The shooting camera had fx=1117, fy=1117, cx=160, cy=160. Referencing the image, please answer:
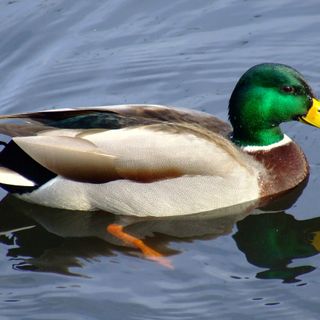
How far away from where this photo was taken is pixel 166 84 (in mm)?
11023

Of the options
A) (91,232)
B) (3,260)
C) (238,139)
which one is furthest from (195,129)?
(3,260)

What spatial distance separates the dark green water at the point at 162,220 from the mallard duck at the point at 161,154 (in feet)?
0.62

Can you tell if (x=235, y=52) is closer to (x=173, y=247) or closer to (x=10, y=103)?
(x=10, y=103)

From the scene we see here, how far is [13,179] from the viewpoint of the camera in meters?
8.95

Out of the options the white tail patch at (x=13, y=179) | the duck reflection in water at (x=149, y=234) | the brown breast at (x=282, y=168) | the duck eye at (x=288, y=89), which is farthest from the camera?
the brown breast at (x=282, y=168)

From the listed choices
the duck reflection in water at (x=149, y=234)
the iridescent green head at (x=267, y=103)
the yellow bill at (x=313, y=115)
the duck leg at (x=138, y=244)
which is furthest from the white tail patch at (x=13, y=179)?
the yellow bill at (x=313, y=115)

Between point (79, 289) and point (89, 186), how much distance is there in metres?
1.23

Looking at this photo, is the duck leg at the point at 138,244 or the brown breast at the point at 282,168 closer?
the duck leg at the point at 138,244

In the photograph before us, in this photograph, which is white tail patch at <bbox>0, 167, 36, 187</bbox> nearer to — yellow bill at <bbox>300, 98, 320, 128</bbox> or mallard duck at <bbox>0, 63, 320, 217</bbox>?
mallard duck at <bbox>0, 63, 320, 217</bbox>

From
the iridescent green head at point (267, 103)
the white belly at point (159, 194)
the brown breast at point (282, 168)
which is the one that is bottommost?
the brown breast at point (282, 168)

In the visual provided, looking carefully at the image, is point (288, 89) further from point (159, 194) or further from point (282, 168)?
point (159, 194)

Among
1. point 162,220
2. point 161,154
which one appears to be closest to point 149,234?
point 162,220

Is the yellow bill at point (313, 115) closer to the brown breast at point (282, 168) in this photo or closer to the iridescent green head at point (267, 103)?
the iridescent green head at point (267, 103)

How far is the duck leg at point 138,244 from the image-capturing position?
8359 mm
